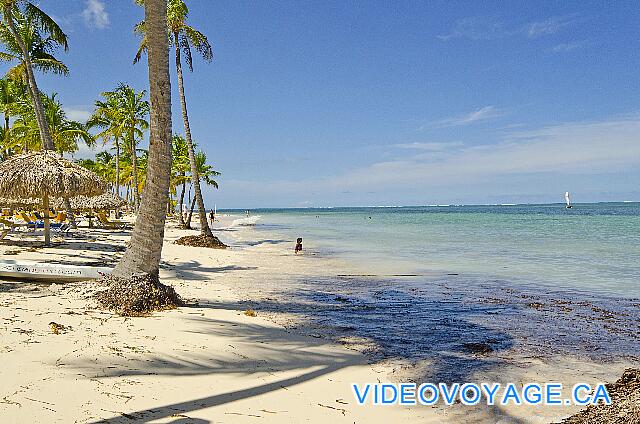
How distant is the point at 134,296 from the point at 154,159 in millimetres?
2389

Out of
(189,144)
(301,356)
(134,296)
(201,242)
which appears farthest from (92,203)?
(301,356)

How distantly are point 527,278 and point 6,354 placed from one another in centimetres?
1375

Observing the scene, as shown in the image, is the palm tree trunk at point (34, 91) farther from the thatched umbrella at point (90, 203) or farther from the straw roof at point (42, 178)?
the thatched umbrella at point (90, 203)

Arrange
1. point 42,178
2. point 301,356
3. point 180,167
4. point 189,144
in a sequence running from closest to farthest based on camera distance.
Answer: point 301,356, point 42,178, point 189,144, point 180,167

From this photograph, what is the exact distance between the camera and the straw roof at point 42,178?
44.8 ft

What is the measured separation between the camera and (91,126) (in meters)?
44.1

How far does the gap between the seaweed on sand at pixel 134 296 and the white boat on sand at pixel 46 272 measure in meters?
1.61

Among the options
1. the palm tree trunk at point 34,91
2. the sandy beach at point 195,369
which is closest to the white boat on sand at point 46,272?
the sandy beach at point 195,369

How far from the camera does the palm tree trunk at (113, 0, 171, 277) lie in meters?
7.72

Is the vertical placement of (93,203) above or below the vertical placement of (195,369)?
above

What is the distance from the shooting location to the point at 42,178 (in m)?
13.8

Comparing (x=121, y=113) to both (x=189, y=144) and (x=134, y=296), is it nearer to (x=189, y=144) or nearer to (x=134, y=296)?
(x=189, y=144)

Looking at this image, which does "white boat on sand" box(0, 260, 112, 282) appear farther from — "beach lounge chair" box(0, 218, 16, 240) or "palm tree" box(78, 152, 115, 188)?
"palm tree" box(78, 152, 115, 188)

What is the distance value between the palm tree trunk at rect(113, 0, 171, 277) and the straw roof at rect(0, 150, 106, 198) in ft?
26.3
